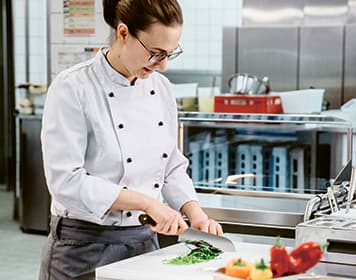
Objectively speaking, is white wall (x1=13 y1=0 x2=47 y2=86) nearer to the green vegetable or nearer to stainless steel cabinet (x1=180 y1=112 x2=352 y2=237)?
stainless steel cabinet (x1=180 y1=112 x2=352 y2=237)

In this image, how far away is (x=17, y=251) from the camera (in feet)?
18.5

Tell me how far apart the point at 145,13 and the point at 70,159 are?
46 cm

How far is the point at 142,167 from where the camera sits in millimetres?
2242

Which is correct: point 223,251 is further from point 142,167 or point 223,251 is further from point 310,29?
point 310,29

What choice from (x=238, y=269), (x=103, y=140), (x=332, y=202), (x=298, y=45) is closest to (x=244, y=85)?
(x=298, y=45)

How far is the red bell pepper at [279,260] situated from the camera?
171cm

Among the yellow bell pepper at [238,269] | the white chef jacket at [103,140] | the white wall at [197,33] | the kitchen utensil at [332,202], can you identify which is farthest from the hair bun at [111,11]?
the white wall at [197,33]

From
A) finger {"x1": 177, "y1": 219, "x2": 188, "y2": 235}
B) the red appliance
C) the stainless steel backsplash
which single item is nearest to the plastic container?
the red appliance

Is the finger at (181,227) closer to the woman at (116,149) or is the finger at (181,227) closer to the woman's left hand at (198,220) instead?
the woman at (116,149)

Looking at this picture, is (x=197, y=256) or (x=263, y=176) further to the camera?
(x=263, y=176)

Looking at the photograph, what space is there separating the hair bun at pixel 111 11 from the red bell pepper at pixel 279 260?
84cm

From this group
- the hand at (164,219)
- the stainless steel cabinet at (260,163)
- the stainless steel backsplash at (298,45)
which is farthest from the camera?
the stainless steel backsplash at (298,45)

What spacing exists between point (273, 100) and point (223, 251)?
2755 millimetres

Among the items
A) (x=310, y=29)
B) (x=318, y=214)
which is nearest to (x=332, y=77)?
(x=310, y=29)
